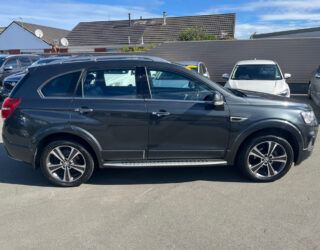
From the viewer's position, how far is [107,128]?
12.4ft

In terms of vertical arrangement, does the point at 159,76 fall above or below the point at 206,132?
above

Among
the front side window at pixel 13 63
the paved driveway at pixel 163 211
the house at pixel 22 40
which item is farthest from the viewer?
the house at pixel 22 40

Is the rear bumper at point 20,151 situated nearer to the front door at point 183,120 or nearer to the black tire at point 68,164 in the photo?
the black tire at point 68,164

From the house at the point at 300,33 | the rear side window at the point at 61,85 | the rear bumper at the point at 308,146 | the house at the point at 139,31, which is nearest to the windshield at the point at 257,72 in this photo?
the rear bumper at the point at 308,146

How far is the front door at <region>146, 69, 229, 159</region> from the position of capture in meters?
3.76

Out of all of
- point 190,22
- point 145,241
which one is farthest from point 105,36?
point 145,241

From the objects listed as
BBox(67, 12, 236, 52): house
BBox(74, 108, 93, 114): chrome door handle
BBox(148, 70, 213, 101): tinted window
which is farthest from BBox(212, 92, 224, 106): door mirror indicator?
BBox(67, 12, 236, 52): house

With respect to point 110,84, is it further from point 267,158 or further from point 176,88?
point 267,158

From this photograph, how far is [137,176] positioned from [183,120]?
1271mm

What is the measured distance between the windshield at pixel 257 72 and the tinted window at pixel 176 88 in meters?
5.40

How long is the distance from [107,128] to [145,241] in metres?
1.61

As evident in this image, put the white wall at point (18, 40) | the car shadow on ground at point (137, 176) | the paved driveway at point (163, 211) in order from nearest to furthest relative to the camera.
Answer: the paved driveway at point (163, 211), the car shadow on ground at point (137, 176), the white wall at point (18, 40)

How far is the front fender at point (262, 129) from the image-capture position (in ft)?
12.3

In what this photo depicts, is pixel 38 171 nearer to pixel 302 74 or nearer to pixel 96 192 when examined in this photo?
pixel 96 192
